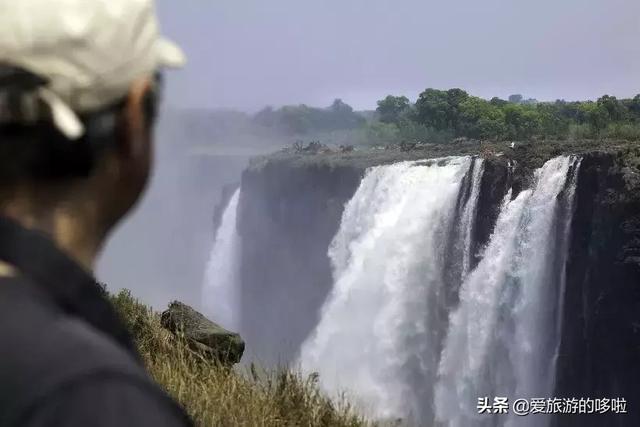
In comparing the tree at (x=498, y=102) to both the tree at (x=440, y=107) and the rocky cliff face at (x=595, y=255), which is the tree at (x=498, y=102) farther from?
the rocky cliff face at (x=595, y=255)

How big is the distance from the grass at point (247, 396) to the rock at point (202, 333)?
1062 mm

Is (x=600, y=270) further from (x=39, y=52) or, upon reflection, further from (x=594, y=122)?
(x=39, y=52)

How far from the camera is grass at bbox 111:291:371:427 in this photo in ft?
10.9

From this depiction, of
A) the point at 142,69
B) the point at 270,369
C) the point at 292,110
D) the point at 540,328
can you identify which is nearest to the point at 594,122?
the point at 540,328

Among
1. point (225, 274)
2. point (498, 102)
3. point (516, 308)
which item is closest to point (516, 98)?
point (498, 102)

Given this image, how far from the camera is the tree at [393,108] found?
12922 millimetres

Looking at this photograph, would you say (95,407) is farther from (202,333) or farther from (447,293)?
(447,293)

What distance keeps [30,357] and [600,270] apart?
28.8 feet

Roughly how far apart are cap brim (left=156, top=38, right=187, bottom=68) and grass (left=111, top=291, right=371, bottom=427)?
243 centimetres

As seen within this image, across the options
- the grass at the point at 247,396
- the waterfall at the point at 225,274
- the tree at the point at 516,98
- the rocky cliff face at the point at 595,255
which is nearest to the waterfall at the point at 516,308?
the rocky cliff face at the point at 595,255

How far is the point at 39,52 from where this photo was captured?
2.26ft

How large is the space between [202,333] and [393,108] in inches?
326

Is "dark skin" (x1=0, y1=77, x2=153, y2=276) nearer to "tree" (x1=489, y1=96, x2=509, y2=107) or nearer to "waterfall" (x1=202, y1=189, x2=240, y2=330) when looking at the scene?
"tree" (x1=489, y1=96, x2=509, y2=107)

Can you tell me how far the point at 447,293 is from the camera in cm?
1040
